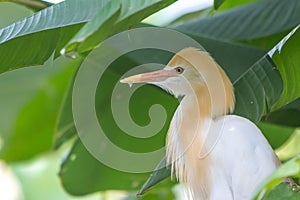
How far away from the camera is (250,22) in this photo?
1.34 m

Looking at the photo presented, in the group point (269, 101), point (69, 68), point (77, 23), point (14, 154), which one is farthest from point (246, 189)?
point (14, 154)

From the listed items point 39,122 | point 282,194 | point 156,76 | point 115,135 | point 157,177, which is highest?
point 282,194

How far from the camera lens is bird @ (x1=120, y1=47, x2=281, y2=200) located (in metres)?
1.23

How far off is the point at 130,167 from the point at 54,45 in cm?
46

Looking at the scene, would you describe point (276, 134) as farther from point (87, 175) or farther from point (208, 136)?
point (87, 175)

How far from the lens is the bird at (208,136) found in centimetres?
123

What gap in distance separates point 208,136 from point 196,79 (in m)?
0.15

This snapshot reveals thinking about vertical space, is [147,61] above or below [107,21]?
below

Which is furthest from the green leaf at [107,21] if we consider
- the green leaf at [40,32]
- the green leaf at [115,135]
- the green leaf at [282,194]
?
the green leaf at [115,135]

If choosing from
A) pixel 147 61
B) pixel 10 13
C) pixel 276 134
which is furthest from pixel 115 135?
pixel 10 13

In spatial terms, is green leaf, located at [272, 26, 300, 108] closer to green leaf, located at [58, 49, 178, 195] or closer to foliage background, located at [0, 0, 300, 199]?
foliage background, located at [0, 0, 300, 199]

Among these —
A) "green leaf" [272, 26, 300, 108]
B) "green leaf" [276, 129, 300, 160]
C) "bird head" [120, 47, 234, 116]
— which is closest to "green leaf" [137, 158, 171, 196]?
"bird head" [120, 47, 234, 116]

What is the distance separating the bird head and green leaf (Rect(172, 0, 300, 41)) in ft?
0.18

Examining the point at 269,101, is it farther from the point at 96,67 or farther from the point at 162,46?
the point at 96,67
